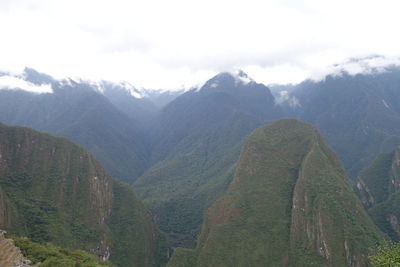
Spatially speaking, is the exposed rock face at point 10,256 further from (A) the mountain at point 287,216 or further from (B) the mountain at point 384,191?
(B) the mountain at point 384,191

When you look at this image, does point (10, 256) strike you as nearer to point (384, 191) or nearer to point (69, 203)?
point (69, 203)

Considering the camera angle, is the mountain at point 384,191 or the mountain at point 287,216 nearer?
the mountain at point 287,216

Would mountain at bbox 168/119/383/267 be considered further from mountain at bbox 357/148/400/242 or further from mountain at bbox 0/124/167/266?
mountain at bbox 357/148/400/242

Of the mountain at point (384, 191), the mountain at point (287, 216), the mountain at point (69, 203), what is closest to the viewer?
the mountain at point (287, 216)

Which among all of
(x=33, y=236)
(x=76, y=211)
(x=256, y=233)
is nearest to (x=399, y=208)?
(x=256, y=233)

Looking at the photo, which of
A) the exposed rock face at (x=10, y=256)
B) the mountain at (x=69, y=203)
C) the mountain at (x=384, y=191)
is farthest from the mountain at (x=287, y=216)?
the exposed rock face at (x=10, y=256)

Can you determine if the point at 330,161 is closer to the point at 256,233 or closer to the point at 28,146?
the point at 256,233

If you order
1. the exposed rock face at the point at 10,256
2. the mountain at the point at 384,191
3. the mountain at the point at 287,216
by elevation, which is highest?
the exposed rock face at the point at 10,256

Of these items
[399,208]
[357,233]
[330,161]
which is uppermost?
[330,161]
